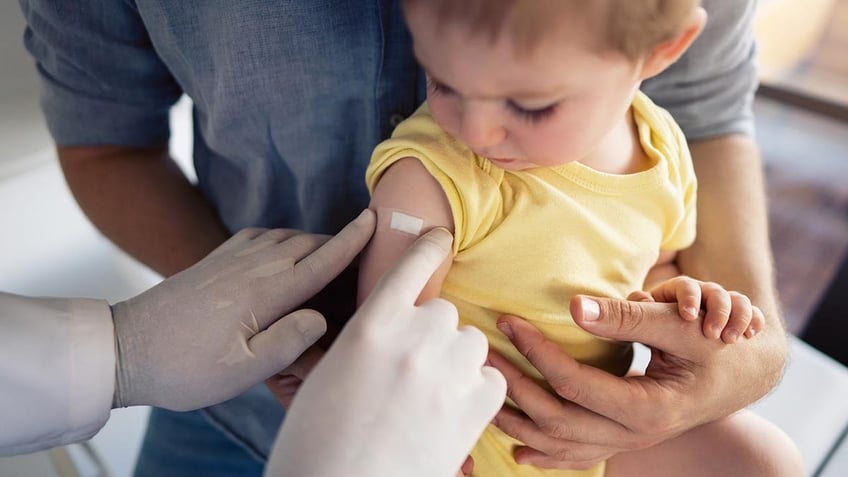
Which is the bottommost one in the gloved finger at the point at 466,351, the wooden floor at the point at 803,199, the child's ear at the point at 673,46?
the wooden floor at the point at 803,199

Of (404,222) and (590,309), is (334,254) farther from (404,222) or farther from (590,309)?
(590,309)

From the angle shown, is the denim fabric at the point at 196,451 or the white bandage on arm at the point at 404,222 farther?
the denim fabric at the point at 196,451

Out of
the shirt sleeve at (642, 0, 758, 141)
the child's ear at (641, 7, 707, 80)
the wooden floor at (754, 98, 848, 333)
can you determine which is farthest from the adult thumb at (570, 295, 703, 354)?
the wooden floor at (754, 98, 848, 333)

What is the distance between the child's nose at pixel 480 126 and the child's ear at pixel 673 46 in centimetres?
14

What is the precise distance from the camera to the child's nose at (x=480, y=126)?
547 millimetres

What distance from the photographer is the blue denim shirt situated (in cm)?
70

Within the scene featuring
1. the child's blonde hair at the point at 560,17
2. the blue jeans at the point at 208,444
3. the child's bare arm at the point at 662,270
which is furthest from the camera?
the blue jeans at the point at 208,444

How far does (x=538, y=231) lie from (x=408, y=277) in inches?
6.4

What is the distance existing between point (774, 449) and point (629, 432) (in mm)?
174

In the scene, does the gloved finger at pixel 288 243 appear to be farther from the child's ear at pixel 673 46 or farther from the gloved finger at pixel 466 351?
the child's ear at pixel 673 46

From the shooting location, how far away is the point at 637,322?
25.7 inches

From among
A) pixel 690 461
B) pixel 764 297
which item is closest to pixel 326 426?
pixel 690 461

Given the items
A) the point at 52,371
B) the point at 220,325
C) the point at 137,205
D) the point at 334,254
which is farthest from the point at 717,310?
the point at 137,205

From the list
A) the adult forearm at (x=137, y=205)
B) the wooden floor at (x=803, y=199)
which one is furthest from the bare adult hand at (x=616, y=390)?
the wooden floor at (x=803, y=199)
